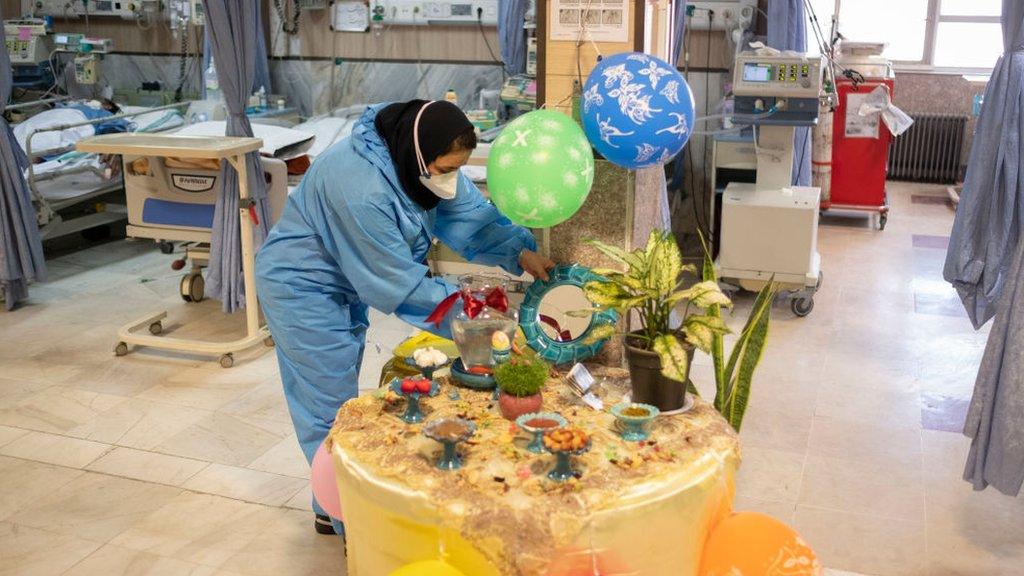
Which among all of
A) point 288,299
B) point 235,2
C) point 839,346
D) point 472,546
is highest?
point 235,2

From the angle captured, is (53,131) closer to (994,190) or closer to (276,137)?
(276,137)

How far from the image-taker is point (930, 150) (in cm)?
874

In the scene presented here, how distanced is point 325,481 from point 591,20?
1552 mm

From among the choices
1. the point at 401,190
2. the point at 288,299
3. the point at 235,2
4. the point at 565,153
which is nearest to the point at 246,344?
the point at 235,2

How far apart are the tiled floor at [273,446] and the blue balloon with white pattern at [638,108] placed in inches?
59.0

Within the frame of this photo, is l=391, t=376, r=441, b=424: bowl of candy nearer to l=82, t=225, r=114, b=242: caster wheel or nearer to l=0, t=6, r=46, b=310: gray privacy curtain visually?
l=0, t=6, r=46, b=310: gray privacy curtain

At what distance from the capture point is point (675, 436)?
2488 millimetres

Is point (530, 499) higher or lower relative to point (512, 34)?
lower

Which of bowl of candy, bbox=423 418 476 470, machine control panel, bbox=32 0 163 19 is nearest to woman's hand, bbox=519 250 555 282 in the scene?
bowl of candy, bbox=423 418 476 470

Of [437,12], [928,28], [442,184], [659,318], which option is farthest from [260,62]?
[659,318]

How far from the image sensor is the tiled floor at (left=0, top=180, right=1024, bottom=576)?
3.40 m

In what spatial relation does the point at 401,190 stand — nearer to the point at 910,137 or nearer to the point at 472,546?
the point at 472,546

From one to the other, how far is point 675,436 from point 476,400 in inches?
21.1

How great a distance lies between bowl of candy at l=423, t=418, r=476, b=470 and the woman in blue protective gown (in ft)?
1.73
